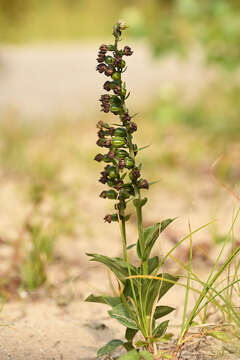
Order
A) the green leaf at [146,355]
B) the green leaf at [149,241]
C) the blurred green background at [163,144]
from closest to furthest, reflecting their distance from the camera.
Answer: the green leaf at [146,355] → the green leaf at [149,241] → the blurred green background at [163,144]

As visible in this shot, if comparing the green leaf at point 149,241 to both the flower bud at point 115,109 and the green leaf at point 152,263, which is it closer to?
the green leaf at point 152,263

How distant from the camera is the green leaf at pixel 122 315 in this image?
1452 mm

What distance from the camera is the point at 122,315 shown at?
1475mm

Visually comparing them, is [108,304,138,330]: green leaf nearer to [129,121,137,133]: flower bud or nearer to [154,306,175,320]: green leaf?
[154,306,175,320]: green leaf

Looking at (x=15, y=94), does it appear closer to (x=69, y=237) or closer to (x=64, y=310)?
(x=69, y=237)

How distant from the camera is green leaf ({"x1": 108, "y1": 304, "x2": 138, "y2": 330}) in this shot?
4.76 feet

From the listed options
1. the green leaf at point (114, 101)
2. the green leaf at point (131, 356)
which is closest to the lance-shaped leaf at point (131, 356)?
the green leaf at point (131, 356)

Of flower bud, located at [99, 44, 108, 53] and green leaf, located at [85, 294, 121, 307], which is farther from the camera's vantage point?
green leaf, located at [85, 294, 121, 307]

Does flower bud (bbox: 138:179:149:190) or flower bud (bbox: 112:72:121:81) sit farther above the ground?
flower bud (bbox: 112:72:121:81)

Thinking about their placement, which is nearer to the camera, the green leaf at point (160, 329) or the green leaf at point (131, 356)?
the green leaf at point (131, 356)

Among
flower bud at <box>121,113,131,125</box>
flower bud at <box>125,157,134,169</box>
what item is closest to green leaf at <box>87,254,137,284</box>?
flower bud at <box>125,157,134,169</box>

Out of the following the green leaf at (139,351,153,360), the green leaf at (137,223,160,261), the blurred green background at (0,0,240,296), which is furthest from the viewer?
the blurred green background at (0,0,240,296)

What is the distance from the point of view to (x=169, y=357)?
1342 mm

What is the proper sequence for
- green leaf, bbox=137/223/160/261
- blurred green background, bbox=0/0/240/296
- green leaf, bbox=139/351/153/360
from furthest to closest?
blurred green background, bbox=0/0/240/296 < green leaf, bbox=137/223/160/261 < green leaf, bbox=139/351/153/360
